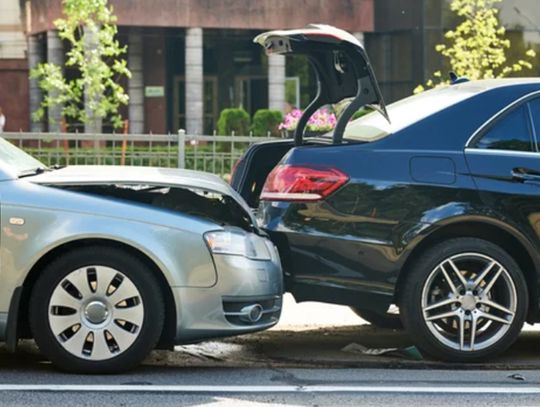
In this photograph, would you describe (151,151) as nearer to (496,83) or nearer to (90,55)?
(496,83)

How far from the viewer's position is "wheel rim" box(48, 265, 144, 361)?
6398mm

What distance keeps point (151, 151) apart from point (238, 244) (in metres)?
7.69

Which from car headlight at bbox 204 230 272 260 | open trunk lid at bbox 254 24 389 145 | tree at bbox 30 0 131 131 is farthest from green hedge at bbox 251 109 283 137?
car headlight at bbox 204 230 272 260

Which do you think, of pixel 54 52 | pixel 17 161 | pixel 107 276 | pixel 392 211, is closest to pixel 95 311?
pixel 107 276

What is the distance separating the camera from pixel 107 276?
252 inches

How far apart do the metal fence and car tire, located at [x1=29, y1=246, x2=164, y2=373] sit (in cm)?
717

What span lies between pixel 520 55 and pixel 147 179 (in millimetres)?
28282

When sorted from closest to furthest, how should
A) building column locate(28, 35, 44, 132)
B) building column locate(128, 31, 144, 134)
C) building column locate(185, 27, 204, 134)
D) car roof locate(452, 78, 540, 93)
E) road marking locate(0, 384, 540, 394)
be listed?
road marking locate(0, 384, 540, 394) < car roof locate(452, 78, 540, 93) < building column locate(185, 27, 204, 134) < building column locate(28, 35, 44, 132) < building column locate(128, 31, 144, 134)

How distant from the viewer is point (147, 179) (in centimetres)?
678

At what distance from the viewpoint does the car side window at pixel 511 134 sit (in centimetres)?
719

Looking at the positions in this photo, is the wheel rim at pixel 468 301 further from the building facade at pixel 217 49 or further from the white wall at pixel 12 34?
the white wall at pixel 12 34

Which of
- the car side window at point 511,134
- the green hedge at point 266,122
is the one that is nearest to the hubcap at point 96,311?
the car side window at point 511,134

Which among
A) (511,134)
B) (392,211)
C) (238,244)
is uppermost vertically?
(511,134)

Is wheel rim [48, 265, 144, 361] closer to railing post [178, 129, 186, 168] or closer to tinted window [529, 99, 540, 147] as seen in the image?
tinted window [529, 99, 540, 147]
